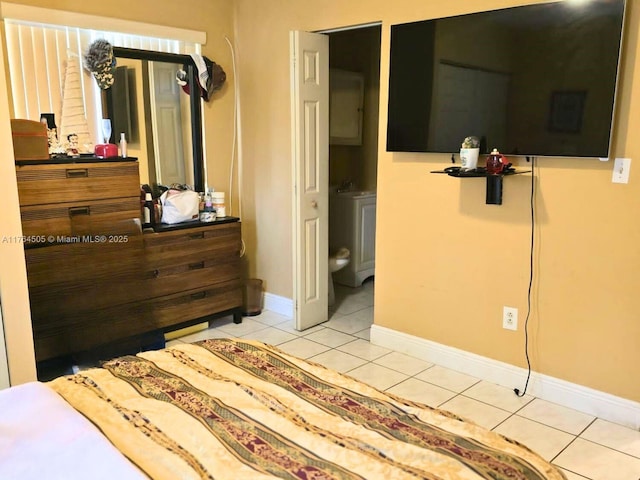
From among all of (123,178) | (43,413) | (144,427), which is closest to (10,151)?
(123,178)

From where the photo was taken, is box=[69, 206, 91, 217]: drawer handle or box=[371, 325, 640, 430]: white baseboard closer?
box=[371, 325, 640, 430]: white baseboard

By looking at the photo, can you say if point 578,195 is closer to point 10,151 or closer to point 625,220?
point 625,220

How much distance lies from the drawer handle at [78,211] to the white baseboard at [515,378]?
201 centimetres

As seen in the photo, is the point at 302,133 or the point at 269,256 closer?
the point at 302,133

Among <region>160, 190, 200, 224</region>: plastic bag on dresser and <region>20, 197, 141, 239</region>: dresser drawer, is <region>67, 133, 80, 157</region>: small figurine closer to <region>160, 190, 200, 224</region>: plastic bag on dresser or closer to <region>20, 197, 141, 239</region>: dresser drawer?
<region>20, 197, 141, 239</region>: dresser drawer

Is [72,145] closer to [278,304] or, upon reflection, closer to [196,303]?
[196,303]

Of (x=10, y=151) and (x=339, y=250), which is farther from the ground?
(x=10, y=151)

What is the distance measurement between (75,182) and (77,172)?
0.19 ft

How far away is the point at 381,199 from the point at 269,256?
4.27 feet

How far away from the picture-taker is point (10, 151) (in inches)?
98.0

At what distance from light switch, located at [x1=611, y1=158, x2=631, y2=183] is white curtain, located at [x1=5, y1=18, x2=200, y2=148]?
3.18m

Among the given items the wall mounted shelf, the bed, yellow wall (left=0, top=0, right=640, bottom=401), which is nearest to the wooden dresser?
yellow wall (left=0, top=0, right=640, bottom=401)

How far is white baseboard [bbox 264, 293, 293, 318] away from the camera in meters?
4.34

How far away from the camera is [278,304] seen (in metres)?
4.43
